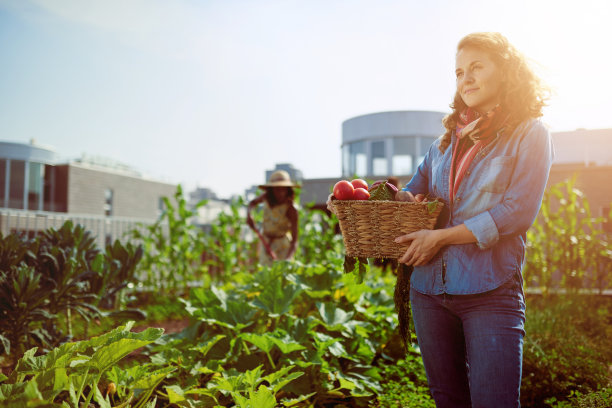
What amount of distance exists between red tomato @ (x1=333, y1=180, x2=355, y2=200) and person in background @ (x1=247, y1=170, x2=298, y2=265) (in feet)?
9.93

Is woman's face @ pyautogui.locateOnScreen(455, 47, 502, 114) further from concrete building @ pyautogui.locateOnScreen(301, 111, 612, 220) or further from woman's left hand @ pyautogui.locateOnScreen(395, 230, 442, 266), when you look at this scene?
concrete building @ pyautogui.locateOnScreen(301, 111, 612, 220)

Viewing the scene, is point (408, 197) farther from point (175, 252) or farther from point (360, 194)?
point (175, 252)

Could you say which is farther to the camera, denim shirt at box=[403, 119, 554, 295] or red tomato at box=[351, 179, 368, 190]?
red tomato at box=[351, 179, 368, 190]

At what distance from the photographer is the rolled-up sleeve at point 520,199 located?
1.36m

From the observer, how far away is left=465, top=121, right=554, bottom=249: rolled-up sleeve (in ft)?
4.46

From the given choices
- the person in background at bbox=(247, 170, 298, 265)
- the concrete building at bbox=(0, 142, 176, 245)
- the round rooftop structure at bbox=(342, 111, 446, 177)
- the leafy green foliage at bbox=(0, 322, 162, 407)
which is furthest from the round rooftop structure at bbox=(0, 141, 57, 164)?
the leafy green foliage at bbox=(0, 322, 162, 407)

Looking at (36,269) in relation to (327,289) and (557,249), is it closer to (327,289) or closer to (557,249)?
(327,289)

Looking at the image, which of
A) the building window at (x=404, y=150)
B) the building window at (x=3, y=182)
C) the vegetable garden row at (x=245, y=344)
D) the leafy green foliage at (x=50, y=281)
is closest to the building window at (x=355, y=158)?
the building window at (x=404, y=150)

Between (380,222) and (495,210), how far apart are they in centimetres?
34

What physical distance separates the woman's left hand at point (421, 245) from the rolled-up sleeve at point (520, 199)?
0.11 m

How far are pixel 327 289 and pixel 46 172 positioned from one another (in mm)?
28697

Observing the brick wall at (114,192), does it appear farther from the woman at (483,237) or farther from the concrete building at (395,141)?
the woman at (483,237)

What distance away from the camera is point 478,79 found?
1.46 metres

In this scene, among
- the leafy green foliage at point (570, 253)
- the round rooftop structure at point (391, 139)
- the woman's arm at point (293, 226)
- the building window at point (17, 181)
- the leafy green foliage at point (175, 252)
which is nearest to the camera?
the woman's arm at point (293, 226)
